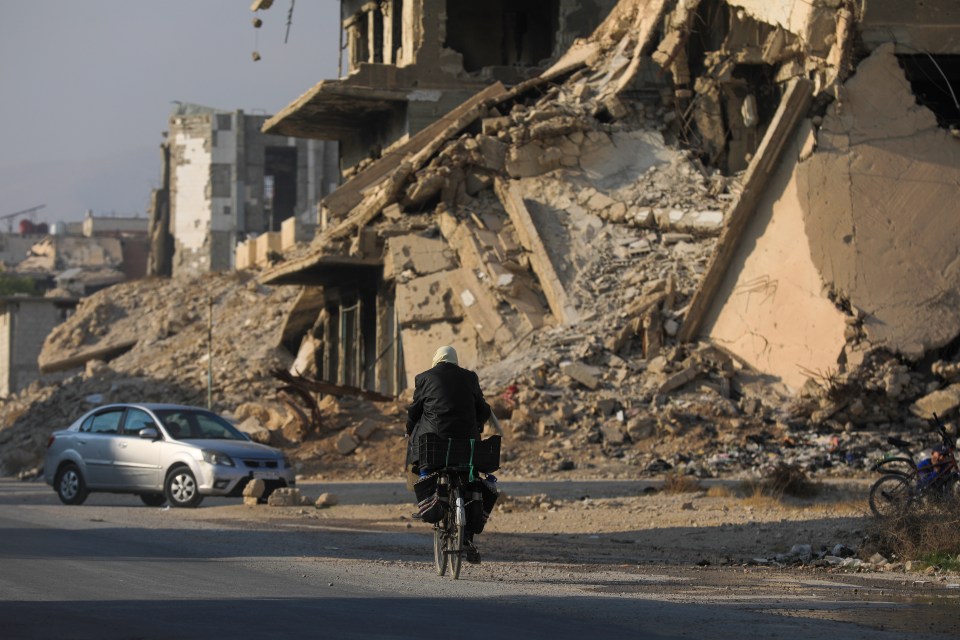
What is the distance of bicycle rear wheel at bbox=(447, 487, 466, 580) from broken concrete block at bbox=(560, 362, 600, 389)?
13.5 metres

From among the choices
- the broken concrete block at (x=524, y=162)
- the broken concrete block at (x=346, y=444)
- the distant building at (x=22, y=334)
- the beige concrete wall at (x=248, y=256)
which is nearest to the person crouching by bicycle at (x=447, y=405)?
the broken concrete block at (x=346, y=444)

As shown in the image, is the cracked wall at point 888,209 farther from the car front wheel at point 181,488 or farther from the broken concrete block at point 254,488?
the car front wheel at point 181,488

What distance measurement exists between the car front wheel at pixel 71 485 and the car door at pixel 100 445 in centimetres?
20

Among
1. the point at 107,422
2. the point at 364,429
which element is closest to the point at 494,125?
the point at 364,429

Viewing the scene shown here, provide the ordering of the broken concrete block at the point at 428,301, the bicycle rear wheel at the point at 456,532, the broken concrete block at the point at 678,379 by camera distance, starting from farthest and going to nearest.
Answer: the broken concrete block at the point at 428,301, the broken concrete block at the point at 678,379, the bicycle rear wheel at the point at 456,532

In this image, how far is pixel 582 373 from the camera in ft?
A: 81.3

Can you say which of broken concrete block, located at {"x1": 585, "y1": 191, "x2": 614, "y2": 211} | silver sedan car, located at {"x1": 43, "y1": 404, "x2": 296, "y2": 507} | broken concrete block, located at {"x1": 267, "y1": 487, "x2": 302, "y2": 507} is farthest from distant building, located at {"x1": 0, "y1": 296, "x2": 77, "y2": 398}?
broken concrete block, located at {"x1": 267, "y1": 487, "x2": 302, "y2": 507}

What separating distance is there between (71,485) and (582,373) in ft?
28.8

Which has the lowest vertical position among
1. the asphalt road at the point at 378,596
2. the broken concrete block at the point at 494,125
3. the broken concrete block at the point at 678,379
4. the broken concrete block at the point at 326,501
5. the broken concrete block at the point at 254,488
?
the asphalt road at the point at 378,596

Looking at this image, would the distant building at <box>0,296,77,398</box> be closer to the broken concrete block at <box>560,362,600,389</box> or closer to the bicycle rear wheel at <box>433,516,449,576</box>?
the broken concrete block at <box>560,362,600,389</box>

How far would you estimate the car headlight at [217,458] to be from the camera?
19484 millimetres

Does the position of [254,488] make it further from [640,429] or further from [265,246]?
[265,246]

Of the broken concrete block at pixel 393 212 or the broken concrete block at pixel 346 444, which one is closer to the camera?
the broken concrete block at pixel 346 444

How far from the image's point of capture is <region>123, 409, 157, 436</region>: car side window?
20391 mm
